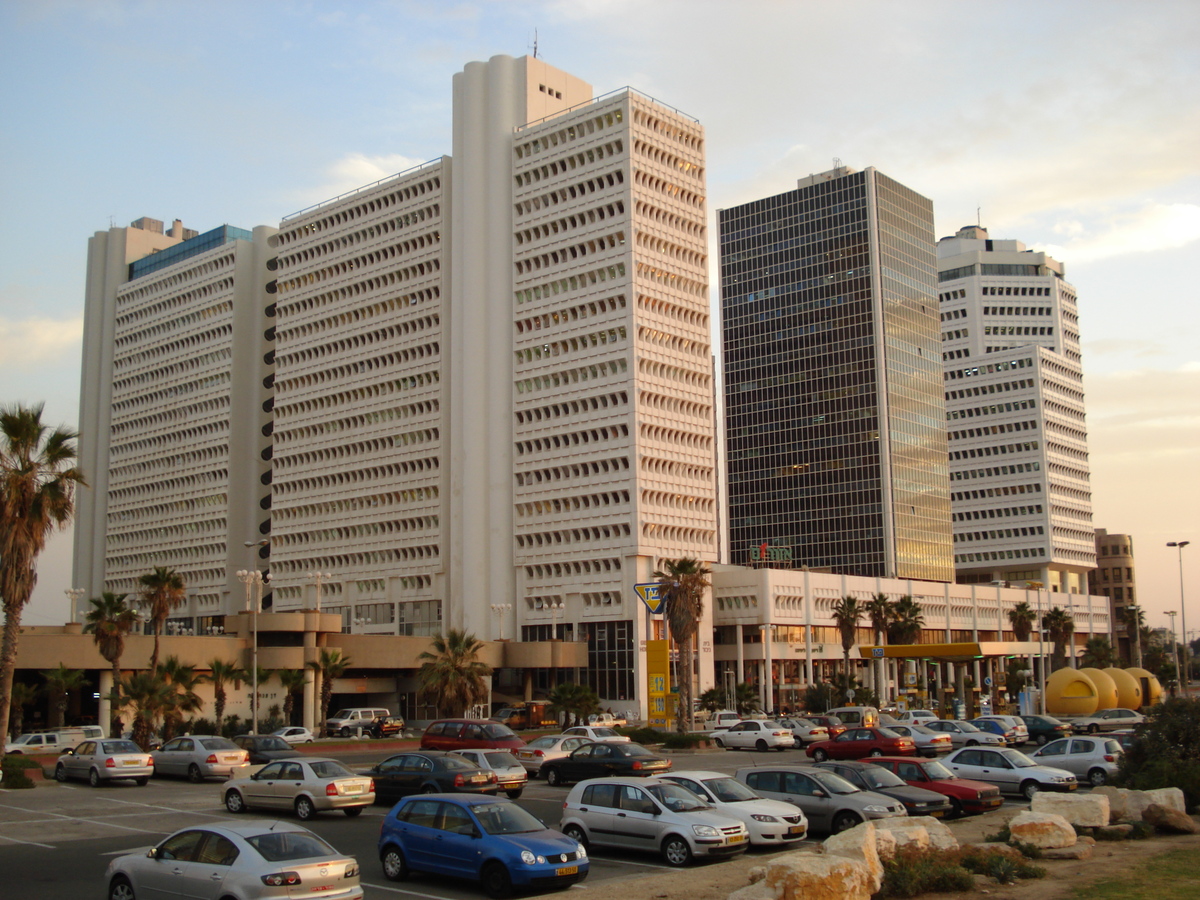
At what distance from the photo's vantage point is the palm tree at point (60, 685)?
232ft

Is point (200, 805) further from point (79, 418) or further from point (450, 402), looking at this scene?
point (79, 418)

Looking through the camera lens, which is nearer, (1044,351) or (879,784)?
(879,784)

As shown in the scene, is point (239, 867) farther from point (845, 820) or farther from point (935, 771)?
point (935, 771)

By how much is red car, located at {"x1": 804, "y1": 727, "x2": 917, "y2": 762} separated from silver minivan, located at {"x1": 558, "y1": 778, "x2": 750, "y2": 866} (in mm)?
20452

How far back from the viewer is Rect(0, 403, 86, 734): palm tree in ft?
145

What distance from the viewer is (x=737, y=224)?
163m

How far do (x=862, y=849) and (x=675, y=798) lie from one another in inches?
248

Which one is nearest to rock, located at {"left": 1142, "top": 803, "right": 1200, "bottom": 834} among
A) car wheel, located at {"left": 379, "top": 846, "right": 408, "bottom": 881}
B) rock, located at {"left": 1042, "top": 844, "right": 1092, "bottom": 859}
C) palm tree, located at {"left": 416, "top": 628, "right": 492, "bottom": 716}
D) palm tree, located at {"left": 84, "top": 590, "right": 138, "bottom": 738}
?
rock, located at {"left": 1042, "top": 844, "right": 1092, "bottom": 859}

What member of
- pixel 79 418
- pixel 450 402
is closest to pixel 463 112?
pixel 450 402

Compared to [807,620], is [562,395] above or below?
above

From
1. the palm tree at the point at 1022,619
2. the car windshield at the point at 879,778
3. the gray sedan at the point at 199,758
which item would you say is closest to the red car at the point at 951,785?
the car windshield at the point at 879,778

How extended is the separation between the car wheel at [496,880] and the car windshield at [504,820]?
2.33ft

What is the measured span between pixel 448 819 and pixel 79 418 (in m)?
154

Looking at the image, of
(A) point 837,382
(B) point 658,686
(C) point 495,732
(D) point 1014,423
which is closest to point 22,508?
(C) point 495,732
